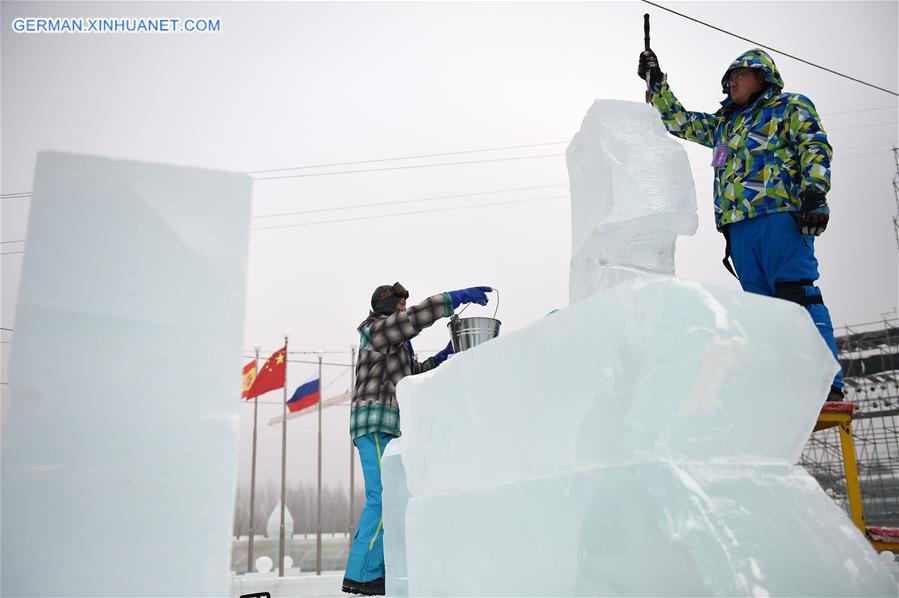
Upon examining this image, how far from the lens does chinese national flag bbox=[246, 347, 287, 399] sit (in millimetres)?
16609

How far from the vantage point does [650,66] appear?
263cm

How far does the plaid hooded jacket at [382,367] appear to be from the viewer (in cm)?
310

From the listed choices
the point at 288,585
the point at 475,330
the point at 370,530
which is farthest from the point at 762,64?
the point at 288,585

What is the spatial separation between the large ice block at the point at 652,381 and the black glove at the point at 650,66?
5.52 feet

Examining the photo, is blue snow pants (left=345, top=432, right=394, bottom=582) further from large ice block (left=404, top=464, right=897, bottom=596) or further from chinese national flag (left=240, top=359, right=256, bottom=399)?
chinese national flag (left=240, top=359, right=256, bottom=399)

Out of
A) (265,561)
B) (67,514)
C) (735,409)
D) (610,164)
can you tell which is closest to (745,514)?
(735,409)

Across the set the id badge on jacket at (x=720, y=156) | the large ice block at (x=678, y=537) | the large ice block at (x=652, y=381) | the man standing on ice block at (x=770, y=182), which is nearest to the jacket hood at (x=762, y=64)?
the man standing on ice block at (x=770, y=182)

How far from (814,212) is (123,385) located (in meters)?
2.05

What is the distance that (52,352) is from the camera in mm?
1122

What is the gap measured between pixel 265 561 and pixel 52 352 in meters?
12.0

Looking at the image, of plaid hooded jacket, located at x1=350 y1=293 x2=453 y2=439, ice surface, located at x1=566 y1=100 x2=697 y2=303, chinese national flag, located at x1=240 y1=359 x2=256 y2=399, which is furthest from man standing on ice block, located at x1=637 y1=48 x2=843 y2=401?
chinese national flag, located at x1=240 y1=359 x2=256 y2=399

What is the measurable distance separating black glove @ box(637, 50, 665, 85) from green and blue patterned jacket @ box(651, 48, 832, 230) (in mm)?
259

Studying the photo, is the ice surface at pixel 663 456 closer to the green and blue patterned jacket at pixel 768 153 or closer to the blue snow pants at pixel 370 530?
the green and blue patterned jacket at pixel 768 153

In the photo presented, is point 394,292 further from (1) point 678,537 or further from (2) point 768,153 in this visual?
(1) point 678,537
